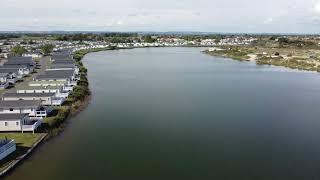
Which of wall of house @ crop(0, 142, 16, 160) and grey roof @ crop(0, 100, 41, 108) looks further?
grey roof @ crop(0, 100, 41, 108)

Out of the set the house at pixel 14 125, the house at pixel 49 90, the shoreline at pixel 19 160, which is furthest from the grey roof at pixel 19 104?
the shoreline at pixel 19 160

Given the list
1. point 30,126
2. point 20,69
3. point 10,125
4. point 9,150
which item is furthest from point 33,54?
point 9,150

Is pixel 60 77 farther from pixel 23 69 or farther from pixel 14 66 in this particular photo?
pixel 14 66

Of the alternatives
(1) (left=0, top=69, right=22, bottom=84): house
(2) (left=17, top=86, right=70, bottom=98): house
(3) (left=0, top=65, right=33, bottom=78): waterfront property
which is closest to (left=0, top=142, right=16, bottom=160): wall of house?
(2) (left=17, top=86, right=70, bottom=98): house

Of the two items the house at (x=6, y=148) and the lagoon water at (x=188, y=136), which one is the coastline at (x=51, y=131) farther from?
the house at (x=6, y=148)

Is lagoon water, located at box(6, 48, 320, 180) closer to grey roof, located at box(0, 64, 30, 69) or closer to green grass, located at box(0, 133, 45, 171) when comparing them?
green grass, located at box(0, 133, 45, 171)

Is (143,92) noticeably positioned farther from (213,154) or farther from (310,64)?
(310,64)
